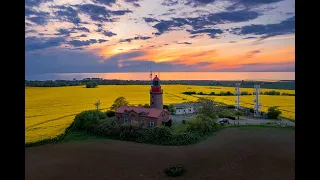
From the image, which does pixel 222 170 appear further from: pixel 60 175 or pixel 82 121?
pixel 82 121

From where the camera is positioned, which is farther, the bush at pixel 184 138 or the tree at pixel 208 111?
the tree at pixel 208 111

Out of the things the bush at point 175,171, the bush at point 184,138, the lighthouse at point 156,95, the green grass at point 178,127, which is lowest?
the bush at point 175,171

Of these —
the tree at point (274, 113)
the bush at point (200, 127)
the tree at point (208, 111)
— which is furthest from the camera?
the tree at point (274, 113)

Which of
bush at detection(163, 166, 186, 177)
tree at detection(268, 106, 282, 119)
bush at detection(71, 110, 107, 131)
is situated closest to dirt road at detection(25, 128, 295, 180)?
bush at detection(163, 166, 186, 177)

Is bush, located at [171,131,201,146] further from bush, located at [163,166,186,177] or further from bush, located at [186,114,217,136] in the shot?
bush, located at [163,166,186,177]

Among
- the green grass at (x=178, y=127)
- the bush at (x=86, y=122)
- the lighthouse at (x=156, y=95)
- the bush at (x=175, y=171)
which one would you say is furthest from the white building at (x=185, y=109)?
the bush at (x=175, y=171)

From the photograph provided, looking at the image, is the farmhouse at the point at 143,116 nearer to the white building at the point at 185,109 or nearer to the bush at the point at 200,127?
the bush at the point at 200,127
